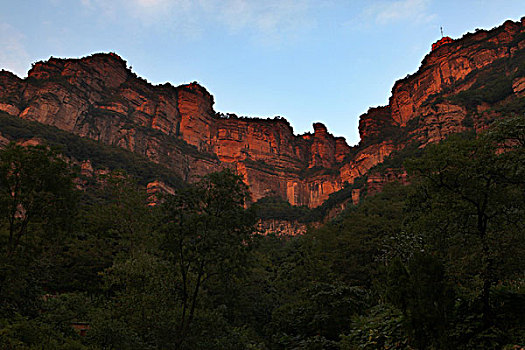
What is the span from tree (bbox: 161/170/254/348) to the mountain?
156 ft

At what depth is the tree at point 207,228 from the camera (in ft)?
39.8

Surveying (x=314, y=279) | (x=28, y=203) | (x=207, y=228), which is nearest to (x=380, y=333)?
(x=207, y=228)

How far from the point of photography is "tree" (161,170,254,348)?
1212 centimetres

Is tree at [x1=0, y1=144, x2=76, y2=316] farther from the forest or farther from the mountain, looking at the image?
the mountain

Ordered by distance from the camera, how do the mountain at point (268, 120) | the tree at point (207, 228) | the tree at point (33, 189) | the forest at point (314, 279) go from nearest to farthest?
the forest at point (314, 279)
the tree at point (207, 228)
the tree at point (33, 189)
the mountain at point (268, 120)

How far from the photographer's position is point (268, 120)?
4786 inches

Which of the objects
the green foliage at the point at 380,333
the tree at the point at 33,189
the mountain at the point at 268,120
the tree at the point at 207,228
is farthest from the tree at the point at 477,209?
the mountain at the point at 268,120

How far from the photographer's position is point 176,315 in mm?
12344

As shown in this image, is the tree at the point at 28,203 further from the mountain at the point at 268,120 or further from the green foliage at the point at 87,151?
the mountain at the point at 268,120

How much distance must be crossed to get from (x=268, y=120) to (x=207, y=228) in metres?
111

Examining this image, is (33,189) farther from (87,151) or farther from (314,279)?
(87,151)

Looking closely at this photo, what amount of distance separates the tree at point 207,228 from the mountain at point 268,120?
156ft

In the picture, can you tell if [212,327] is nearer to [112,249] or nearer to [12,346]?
[12,346]

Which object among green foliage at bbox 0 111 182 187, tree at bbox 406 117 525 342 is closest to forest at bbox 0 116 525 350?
tree at bbox 406 117 525 342
